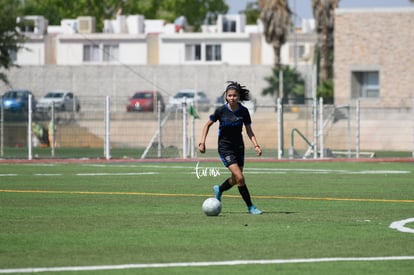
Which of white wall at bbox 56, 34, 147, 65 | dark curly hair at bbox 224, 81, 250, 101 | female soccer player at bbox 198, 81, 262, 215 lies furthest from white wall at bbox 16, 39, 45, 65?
female soccer player at bbox 198, 81, 262, 215

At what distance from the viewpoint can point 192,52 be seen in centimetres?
9506

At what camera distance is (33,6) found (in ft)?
439

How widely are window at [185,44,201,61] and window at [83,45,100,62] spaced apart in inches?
270

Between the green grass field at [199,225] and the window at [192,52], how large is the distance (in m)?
66.1

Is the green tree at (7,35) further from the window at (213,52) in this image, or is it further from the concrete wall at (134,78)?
the window at (213,52)

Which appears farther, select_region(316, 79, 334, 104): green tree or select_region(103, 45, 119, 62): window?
select_region(103, 45, 119, 62): window

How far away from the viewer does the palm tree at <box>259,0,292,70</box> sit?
254 feet

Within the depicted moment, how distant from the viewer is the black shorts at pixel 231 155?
18.7 m

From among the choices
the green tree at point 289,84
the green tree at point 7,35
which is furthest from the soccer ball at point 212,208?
the green tree at point 289,84

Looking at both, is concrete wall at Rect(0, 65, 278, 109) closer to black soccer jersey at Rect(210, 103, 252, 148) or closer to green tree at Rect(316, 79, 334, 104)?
green tree at Rect(316, 79, 334, 104)

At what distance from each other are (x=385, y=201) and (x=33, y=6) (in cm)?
11567

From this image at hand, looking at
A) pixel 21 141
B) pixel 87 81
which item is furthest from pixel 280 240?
pixel 87 81

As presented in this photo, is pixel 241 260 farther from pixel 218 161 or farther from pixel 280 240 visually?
pixel 218 161

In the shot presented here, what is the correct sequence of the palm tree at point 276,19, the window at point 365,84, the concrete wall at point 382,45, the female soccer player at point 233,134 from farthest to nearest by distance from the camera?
the palm tree at point 276,19
the window at point 365,84
the concrete wall at point 382,45
the female soccer player at point 233,134
